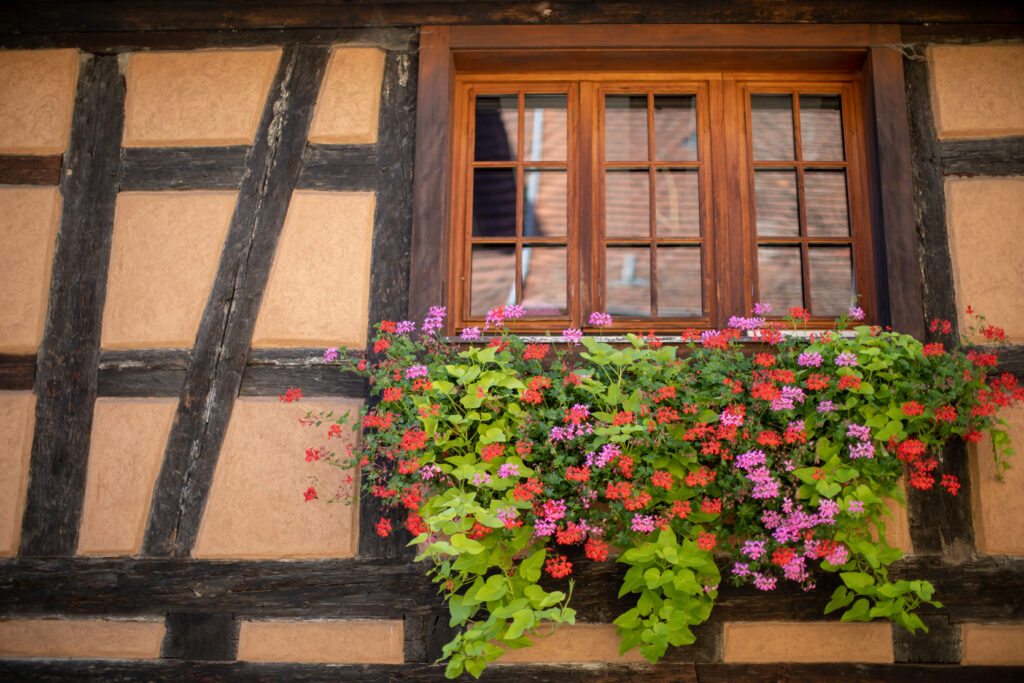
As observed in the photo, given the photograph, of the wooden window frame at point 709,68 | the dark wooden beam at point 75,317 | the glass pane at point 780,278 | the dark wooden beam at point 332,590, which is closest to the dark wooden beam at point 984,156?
the wooden window frame at point 709,68

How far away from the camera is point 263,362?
2.94 metres

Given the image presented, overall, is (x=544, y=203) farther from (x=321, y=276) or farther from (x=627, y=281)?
(x=321, y=276)

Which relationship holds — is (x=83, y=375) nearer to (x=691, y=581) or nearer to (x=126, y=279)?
(x=126, y=279)

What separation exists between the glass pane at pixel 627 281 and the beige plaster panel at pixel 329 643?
4.92 ft

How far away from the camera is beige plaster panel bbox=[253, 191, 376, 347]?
2.96 m

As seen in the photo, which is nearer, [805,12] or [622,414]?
[622,414]

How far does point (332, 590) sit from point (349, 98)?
194 cm

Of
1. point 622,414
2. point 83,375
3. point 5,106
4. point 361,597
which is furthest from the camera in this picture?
point 5,106

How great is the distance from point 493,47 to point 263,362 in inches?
62.0

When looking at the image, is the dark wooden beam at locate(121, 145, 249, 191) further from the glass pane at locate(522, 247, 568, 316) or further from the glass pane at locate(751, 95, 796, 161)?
the glass pane at locate(751, 95, 796, 161)

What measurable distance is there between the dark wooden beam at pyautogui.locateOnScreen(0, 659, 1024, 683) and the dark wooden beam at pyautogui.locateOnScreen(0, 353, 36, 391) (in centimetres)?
117

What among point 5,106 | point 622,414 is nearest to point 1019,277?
point 622,414

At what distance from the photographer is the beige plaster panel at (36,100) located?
317 cm

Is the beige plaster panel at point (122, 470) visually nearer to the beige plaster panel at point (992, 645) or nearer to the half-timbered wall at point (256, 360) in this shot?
the half-timbered wall at point (256, 360)
